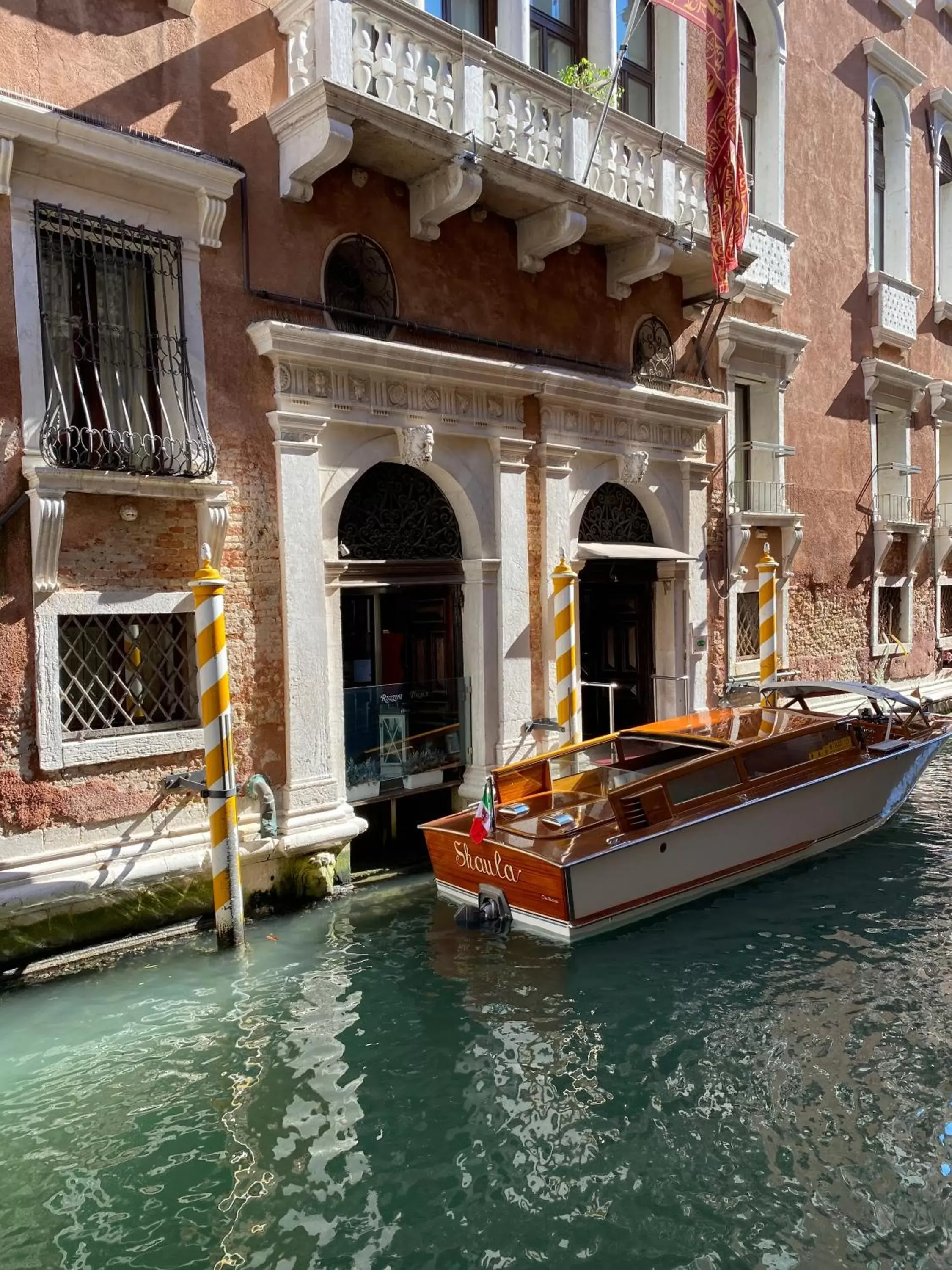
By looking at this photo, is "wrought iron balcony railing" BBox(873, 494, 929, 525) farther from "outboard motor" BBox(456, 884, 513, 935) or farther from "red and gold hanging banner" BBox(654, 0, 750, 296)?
"outboard motor" BBox(456, 884, 513, 935)

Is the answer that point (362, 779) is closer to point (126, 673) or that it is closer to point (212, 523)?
point (126, 673)

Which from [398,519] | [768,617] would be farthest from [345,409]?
[768,617]

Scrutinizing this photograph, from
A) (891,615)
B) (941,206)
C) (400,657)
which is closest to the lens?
(400,657)

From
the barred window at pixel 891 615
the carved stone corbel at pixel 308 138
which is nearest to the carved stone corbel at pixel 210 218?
the carved stone corbel at pixel 308 138

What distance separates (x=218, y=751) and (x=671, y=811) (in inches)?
114

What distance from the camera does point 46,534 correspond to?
19.0ft

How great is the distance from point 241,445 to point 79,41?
2.55 meters

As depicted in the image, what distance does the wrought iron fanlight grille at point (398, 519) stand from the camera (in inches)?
308

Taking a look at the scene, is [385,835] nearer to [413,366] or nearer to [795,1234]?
[413,366]

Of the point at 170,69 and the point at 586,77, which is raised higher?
the point at 586,77

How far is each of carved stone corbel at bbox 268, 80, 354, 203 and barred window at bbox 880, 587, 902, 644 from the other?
33.9ft

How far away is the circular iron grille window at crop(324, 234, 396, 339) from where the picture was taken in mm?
7570

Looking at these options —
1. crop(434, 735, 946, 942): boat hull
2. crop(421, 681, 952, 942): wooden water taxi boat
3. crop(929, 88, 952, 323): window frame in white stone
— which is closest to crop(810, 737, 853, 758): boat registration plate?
crop(421, 681, 952, 942): wooden water taxi boat

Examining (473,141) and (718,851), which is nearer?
(718,851)
